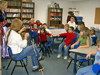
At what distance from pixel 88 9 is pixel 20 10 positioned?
485 cm

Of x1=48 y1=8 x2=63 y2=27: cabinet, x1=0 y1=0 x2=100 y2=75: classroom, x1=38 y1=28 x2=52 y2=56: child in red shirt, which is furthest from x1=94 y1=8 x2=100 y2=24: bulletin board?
x1=38 y1=28 x2=52 y2=56: child in red shirt

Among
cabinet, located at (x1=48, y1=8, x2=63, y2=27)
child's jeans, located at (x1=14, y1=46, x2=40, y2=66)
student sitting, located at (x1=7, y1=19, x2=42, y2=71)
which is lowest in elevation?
child's jeans, located at (x1=14, y1=46, x2=40, y2=66)

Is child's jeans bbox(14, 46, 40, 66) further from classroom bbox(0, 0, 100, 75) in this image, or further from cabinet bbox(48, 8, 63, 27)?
cabinet bbox(48, 8, 63, 27)

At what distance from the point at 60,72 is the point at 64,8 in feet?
28.2

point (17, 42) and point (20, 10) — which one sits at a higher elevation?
point (20, 10)

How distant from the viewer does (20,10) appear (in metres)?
9.43

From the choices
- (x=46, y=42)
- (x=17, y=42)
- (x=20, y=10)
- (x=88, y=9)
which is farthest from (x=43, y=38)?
(x=88, y=9)

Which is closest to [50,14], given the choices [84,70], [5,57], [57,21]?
[57,21]

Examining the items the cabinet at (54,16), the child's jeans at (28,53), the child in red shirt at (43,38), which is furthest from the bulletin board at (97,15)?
the child's jeans at (28,53)

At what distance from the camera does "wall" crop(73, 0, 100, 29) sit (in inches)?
449

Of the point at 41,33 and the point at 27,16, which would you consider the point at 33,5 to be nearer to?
the point at 27,16

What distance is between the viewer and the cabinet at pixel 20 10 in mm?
9219

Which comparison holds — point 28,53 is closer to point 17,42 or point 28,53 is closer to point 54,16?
point 17,42

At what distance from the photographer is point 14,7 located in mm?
9367
